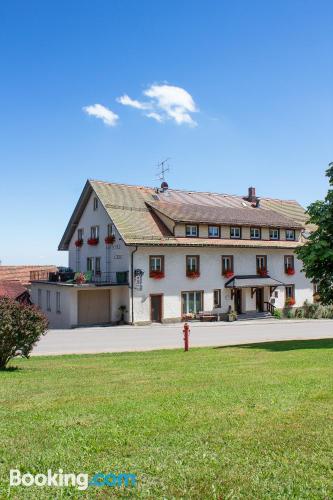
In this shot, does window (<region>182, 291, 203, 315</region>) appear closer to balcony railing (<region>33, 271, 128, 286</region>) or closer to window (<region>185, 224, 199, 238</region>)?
window (<region>185, 224, 199, 238</region>)

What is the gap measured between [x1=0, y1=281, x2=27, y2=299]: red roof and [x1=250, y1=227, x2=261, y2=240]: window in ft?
74.9

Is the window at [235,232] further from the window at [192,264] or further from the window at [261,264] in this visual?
the window at [192,264]

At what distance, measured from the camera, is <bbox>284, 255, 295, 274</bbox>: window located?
133ft

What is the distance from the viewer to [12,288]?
138ft

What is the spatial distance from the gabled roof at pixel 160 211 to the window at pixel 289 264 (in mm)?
1294

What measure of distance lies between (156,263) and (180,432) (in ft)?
90.0

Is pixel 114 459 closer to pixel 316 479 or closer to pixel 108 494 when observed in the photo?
pixel 108 494

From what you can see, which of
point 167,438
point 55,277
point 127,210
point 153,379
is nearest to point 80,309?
point 55,277

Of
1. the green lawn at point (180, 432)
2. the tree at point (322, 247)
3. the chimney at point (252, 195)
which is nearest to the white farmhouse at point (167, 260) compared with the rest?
the chimney at point (252, 195)

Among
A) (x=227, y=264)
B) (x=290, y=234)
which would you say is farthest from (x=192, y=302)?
(x=290, y=234)

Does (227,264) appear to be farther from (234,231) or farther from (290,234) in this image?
(290,234)

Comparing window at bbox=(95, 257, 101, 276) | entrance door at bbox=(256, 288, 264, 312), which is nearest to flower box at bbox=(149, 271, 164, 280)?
window at bbox=(95, 257, 101, 276)

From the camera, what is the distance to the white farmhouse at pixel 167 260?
108 feet

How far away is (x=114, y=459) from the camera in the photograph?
219 inches
